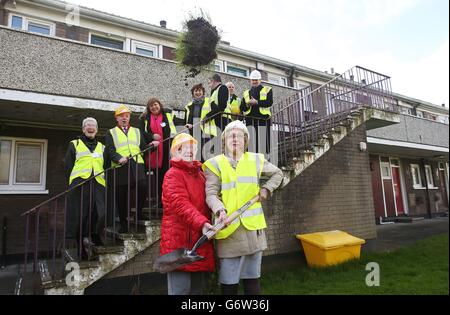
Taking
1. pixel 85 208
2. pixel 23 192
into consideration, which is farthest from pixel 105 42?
pixel 85 208

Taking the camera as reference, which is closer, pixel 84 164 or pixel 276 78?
pixel 84 164

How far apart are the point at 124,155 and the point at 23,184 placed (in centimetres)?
456

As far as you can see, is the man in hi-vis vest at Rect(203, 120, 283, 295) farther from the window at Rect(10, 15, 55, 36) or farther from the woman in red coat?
the window at Rect(10, 15, 55, 36)

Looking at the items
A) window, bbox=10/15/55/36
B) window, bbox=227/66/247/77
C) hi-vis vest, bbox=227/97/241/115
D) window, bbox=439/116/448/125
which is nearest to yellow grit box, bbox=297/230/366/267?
hi-vis vest, bbox=227/97/241/115

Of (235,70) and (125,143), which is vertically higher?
(235,70)

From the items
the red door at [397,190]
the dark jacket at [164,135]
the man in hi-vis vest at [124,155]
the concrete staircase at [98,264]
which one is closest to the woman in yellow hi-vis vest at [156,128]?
the dark jacket at [164,135]

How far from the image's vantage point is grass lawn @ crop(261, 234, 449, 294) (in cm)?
450

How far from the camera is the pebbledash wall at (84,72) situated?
5.97 meters

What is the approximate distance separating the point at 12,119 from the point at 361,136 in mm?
7806

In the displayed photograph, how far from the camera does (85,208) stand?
14.3ft

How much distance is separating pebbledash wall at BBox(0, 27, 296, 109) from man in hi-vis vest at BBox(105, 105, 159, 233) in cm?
253

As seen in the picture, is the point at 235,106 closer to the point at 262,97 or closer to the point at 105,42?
the point at 262,97

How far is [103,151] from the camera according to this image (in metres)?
4.47
